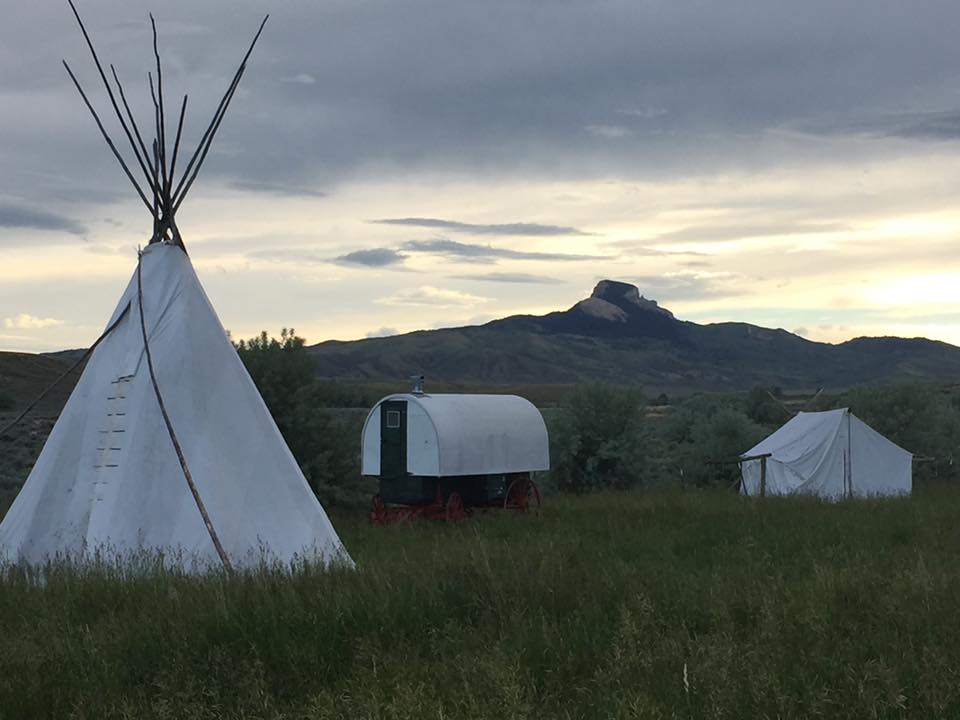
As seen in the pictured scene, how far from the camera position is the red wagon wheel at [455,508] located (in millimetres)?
18094

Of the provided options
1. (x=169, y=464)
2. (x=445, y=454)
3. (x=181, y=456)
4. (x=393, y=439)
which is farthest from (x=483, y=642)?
(x=393, y=439)

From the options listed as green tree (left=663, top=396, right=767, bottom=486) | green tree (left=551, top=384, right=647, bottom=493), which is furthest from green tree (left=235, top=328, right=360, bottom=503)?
green tree (left=663, top=396, right=767, bottom=486)

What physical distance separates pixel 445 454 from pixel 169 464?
8014 millimetres

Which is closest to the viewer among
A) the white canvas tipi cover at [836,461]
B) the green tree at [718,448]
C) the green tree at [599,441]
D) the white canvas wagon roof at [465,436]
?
the white canvas wagon roof at [465,436]

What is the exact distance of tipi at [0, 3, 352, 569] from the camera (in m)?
Result: 9.73

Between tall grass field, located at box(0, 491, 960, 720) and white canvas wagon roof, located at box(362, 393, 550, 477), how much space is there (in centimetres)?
867

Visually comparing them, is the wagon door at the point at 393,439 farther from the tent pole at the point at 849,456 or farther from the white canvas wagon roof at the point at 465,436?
the tent pole at the point at 849,456

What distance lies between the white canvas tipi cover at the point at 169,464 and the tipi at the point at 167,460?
1 cm

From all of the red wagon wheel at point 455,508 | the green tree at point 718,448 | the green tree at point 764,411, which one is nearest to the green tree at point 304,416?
the red wagon wheel at point 455,508

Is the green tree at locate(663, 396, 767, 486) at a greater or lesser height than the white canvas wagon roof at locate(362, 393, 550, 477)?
lesser

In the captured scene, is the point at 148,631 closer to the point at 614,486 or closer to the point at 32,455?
the point at 614,486

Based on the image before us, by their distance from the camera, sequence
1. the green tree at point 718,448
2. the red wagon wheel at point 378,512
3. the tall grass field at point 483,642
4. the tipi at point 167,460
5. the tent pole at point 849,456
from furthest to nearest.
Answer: the green tree at point 718,448 < the tent pole at point 849,456 < the red wagon wheel at point 378,512 < the tipi at point 167,460 < the tall grass field at point 483,642

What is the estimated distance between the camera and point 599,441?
90.7 feet

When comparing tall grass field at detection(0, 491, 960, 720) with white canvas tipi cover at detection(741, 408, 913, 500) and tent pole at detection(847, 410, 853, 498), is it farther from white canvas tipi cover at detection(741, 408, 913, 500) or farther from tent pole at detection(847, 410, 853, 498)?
tent pole at detection(847, 410, 853, 498)
